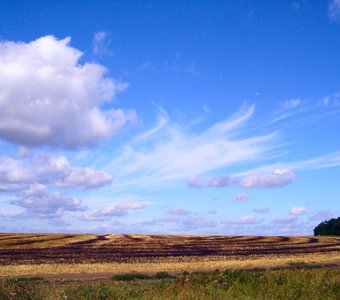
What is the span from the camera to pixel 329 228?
128000 millimetres

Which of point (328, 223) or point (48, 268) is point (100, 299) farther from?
point (328, 223)

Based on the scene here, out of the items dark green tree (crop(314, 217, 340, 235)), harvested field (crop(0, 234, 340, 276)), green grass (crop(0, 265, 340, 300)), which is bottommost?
green grass (crop(0, 265, 340, 300))

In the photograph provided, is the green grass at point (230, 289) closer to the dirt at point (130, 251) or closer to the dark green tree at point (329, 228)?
the dirt at point (130, 251)

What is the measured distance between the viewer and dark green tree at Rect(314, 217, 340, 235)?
4906 inches

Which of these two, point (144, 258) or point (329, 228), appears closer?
point (144, 258)

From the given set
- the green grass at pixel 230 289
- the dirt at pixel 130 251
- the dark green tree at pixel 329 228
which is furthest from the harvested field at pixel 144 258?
the dark green tree at pixel 329 228

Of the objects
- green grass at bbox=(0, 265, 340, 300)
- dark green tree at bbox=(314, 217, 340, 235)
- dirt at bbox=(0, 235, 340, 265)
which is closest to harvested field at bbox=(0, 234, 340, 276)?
dirt at bbox=(0, 235, 340, 265)

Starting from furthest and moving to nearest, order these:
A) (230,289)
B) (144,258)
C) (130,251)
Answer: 1. (130,251)
2. (144,258)
3. (230,289)

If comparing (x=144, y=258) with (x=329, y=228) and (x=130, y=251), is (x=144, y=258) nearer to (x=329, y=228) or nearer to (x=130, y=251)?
(x=130, y=251)

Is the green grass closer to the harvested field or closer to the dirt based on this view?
the harvested field

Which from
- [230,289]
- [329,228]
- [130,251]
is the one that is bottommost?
[230,289]

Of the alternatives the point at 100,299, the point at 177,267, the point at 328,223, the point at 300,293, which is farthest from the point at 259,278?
the point at 328,223

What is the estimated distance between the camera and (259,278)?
15.3 m

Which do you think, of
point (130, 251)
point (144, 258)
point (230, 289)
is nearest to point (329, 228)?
point (130, 251)
